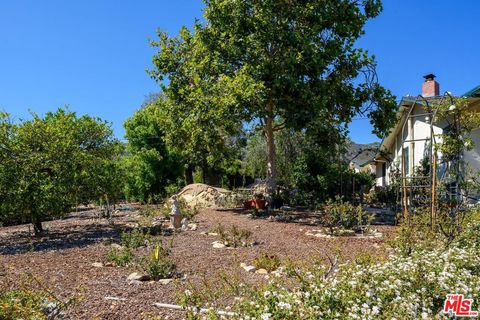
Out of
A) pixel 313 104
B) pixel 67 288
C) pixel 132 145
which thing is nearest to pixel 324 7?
pixel 313 104

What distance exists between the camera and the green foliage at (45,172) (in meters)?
10.6

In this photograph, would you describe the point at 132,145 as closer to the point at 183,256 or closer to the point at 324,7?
the point at 324,7

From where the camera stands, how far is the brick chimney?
1996cm

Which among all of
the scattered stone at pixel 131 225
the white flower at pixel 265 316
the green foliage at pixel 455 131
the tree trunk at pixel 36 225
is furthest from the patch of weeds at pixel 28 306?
the green foliage at pixel 455 131

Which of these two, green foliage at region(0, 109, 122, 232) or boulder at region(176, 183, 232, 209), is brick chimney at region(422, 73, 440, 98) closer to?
boulder at region(176, 183, 232, 209)

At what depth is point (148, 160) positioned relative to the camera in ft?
81.4

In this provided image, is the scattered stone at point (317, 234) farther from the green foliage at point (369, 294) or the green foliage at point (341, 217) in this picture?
the green foliage at point (369, 294)

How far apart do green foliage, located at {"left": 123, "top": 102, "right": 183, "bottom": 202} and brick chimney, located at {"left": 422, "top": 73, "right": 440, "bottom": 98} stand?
46.8ft

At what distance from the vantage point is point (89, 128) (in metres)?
13.7

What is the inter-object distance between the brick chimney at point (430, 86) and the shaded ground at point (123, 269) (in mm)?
11325

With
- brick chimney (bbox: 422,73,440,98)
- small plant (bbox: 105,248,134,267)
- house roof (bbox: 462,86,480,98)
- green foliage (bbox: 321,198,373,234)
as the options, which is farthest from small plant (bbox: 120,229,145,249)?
brick chimney (bbox: 422,73,440,98)

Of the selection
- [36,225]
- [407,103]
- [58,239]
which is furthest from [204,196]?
[407,103]

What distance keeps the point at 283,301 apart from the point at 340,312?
527 millimetres

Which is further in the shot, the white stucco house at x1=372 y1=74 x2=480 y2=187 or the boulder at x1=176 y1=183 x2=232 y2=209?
the boulder at x1=176 y1=183 x2=232 y2=209
